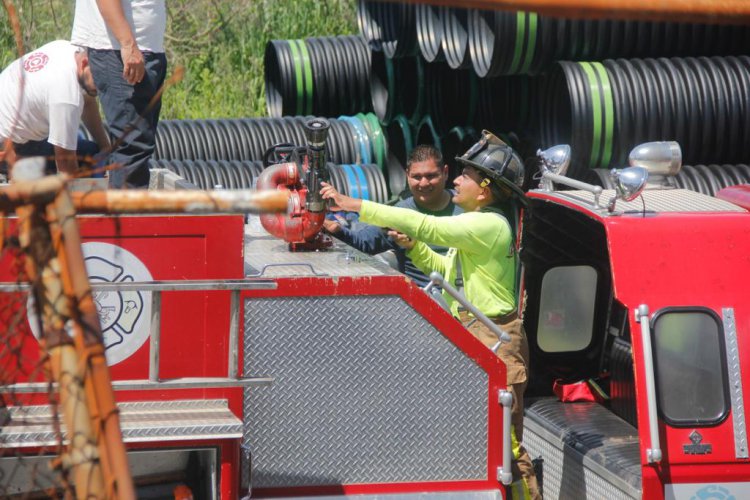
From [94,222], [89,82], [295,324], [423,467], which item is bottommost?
[423,467]

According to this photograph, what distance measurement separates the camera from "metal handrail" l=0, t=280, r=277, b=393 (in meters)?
4.50

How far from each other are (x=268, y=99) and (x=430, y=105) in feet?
9.04

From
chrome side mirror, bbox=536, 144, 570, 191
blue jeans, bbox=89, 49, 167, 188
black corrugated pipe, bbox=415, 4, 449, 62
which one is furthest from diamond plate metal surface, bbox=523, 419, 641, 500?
black corrugated pipe, bbox=415, 4, 449, 62

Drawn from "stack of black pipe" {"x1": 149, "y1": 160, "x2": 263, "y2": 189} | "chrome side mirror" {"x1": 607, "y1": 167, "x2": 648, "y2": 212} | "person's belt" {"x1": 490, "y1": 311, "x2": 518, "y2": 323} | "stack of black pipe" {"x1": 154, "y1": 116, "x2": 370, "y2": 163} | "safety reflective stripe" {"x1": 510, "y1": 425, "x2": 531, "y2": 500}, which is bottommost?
"safety reflective stripe" {"x1": 510, "y1": 425, "x2": 531, "y2": 500}

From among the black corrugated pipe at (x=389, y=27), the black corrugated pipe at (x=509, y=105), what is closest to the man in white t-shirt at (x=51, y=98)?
the black corrugated pipe at (x=509, y=105)

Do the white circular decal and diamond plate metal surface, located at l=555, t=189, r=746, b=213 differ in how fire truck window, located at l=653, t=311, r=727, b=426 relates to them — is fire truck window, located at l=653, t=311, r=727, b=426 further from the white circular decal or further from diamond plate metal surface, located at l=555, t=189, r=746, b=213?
the white circular decal

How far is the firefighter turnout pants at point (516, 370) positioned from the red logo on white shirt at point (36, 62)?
2.49 m

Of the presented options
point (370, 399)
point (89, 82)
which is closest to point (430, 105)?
point (89, 82)

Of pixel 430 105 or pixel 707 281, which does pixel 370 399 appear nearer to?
pixel 707 281

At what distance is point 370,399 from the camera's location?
16.9ft

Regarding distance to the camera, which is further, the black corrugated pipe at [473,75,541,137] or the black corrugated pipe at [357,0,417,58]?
the black corrugated pipe at [357,0,417,58]

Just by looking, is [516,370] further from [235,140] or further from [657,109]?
[235,140]

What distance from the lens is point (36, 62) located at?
20.2ft

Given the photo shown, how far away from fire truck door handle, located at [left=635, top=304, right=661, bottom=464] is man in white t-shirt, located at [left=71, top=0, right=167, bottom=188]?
262 centimetres
